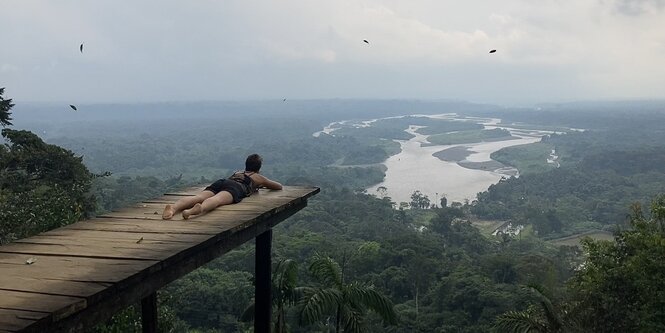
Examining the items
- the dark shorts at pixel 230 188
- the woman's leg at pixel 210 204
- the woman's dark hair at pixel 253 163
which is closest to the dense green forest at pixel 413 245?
the woman's dark hair at pixel 253 163

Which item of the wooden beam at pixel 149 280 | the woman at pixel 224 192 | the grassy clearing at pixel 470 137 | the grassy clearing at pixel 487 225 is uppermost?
the woman at pixel 224 192

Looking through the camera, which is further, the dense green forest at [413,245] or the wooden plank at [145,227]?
the dense green forest at [413,245]

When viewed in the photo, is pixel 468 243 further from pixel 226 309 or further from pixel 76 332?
pixel 76 332

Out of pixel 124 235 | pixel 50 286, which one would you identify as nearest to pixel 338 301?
pixel 124 235

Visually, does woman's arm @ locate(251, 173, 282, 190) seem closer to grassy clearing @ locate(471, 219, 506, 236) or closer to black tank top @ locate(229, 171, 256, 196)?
black tank top @ locate(229, 171, 256, 196)

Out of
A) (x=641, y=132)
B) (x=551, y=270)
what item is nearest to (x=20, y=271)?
(x=551, y=270)

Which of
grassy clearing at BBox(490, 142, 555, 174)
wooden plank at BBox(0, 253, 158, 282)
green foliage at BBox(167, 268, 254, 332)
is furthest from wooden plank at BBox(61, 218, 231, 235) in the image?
grassy clearing at BBox(490, 142, 555, 174)

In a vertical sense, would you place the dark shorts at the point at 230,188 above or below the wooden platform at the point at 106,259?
above

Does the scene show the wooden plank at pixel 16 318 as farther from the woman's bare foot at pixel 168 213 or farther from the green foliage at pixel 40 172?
the green foliage at pixel 40 172
